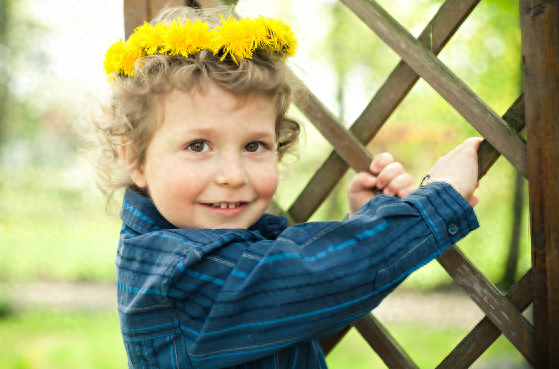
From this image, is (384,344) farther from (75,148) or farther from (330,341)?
(75,148)

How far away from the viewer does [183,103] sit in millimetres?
1161

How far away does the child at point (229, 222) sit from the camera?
1.01 metres

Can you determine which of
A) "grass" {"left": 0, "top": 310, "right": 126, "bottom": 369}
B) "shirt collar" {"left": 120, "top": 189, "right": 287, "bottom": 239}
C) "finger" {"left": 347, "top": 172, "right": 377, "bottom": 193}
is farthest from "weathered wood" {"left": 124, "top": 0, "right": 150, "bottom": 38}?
"grass" {"left": 0, "top": 310, "right": 126, "bottom": 369}

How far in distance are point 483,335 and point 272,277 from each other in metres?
0.81

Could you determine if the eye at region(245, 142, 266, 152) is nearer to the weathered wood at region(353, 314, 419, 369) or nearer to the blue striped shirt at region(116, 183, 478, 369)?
the blue striped shirt at region(116, 183, 478, 369)

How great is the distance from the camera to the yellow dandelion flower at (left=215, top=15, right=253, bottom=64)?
1145 millimetres

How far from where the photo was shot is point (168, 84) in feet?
3.84

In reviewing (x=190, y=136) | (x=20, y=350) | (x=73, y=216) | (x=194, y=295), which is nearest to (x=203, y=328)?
(x=194, y=295)

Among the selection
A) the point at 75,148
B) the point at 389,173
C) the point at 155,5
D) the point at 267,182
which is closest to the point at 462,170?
the point at 389,173

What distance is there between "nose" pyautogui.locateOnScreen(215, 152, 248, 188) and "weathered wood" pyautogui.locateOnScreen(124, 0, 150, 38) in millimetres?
740

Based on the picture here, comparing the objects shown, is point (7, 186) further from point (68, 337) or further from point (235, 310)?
point (235, 310)

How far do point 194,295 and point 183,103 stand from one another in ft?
1.65

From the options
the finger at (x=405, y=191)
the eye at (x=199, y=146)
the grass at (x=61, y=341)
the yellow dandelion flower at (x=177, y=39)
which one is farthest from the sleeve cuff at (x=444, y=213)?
the grass at (x=61, y=341)

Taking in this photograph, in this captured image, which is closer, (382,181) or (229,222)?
(229,222)
